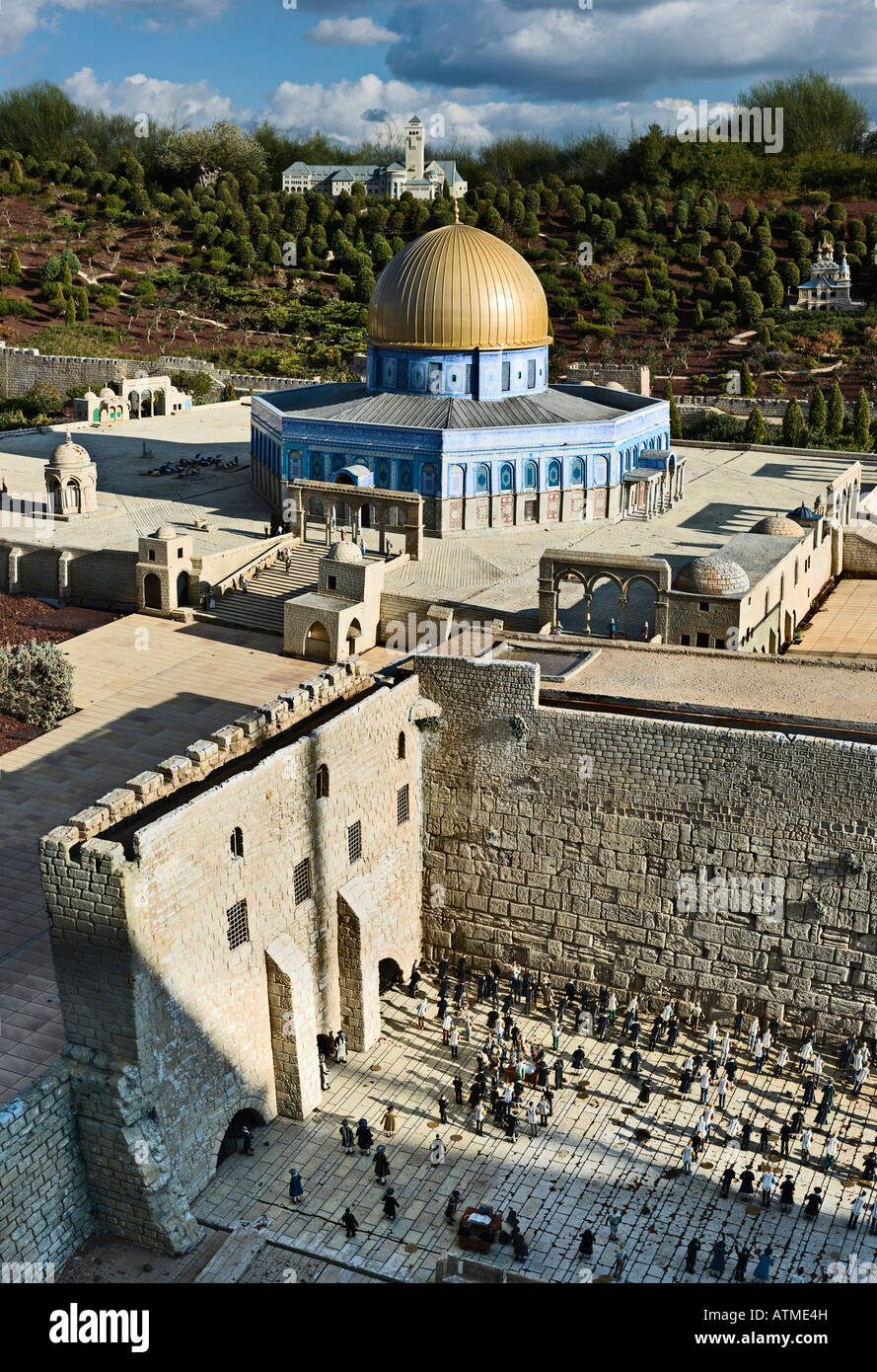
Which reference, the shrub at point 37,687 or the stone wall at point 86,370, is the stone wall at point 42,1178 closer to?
the shrub at point 37,687

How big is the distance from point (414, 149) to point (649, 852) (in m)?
94.7

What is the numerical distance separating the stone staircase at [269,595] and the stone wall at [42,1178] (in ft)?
60.2

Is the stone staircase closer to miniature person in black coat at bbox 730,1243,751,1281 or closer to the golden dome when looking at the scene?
the golden dome

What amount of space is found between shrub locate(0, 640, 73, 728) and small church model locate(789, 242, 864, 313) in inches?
2333

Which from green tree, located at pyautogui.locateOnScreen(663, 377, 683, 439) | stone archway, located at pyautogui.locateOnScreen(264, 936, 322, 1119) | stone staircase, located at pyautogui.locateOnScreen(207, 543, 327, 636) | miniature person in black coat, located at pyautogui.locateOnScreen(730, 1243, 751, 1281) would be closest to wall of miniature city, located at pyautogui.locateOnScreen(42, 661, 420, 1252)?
stone archway, located at pyautogui.locateOnScreen(264, 936, 322, 1119)

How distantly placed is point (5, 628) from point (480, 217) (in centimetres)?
6482

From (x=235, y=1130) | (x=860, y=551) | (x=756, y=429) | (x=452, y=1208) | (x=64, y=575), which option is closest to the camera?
(x=452, y=1208)

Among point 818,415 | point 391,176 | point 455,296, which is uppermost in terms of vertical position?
point 391,176

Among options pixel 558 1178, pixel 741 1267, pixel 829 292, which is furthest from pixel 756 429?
pixel 741 1267

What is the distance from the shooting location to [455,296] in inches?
1687

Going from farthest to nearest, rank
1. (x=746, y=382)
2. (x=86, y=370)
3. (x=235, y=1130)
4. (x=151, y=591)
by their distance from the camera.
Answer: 1. (x=746, y=382)
2. (x=86, y=370)
3. (x=151, y=591)
4. (x=235, y=1130)

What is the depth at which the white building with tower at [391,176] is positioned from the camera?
104m

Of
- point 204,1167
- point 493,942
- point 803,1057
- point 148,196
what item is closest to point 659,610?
point 493,942

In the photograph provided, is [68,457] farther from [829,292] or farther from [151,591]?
[829,292]
